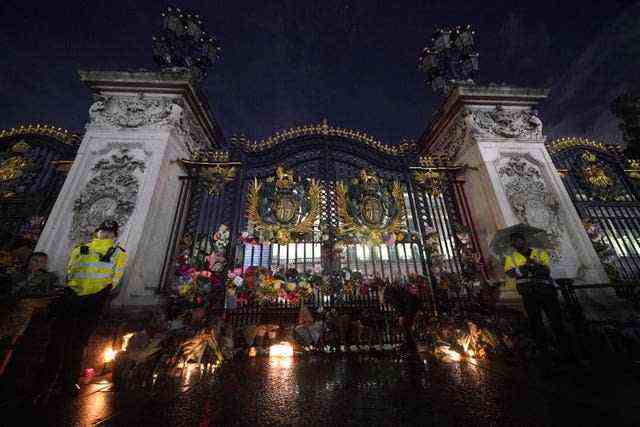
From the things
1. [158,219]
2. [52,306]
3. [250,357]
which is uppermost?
[158,219]

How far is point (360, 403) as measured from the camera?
2.10 m

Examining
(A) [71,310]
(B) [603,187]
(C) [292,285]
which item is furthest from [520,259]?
(B) [603,187]

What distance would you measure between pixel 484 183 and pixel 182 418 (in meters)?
8.49

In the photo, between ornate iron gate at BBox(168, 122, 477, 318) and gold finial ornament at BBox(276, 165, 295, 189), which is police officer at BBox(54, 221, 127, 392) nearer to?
ornate iron gate at BBox(168, 122, 477, 318)

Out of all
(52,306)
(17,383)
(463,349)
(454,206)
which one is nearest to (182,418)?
(17,383)

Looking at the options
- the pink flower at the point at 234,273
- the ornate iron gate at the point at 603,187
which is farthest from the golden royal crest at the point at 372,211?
the ornate iron gate at the point at 603,187

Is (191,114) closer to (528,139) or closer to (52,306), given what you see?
(52,306)

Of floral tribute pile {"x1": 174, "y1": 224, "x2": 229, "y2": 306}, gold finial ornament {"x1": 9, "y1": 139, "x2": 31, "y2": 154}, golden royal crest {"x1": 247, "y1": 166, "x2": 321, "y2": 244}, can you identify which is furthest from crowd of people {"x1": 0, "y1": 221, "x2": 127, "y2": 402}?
gold finial ornament {"x1": 9, "y1": 139, "x2": 31, "y2": 154}

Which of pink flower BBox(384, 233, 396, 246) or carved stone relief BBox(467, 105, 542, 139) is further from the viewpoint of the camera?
carved stone relief BBox(467, 105, 542, 139)

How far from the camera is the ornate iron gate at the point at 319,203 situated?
6988 millimetres

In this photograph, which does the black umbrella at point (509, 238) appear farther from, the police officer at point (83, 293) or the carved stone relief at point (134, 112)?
the carved stone relief at point (134, 112)

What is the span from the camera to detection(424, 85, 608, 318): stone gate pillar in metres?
6.52

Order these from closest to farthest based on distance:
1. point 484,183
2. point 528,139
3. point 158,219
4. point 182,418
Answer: point 182,418, point 158,219, point 484,183, point 528,139

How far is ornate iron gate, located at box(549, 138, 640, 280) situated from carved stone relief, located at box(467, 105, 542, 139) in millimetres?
1756
